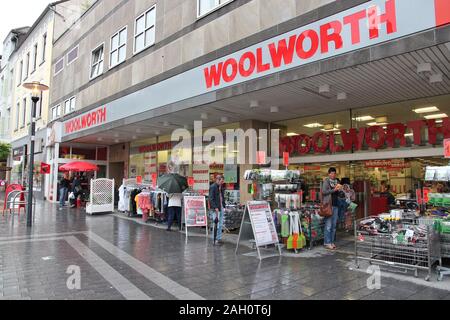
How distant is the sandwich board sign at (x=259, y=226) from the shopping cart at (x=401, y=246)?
1760 mm

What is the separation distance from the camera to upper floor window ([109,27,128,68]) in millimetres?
14453

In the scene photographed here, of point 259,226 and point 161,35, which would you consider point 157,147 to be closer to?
point 161,35

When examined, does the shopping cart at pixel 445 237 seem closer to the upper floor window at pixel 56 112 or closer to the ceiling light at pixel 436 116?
the ceiling light at pixel 436 116

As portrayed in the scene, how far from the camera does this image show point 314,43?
6883 mm

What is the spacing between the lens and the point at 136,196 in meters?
13.2

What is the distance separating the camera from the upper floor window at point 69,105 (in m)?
19.0

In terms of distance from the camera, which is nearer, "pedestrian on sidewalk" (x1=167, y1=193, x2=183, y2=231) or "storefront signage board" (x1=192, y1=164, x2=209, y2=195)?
"pedestrian on sidewalk" (x1=167, y1=193, x2=183, y2=231)

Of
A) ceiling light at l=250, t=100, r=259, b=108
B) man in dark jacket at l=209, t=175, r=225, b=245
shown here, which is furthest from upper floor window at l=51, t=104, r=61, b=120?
man in dark jacket at l=209, t=175, r=225, b=245

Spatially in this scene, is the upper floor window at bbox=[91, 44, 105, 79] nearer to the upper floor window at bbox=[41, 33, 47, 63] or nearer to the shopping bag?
the upper floor window at bbox=[41, 33, 47, 63]

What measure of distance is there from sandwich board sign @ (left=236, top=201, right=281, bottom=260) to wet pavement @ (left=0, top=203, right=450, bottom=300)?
1.21 ft

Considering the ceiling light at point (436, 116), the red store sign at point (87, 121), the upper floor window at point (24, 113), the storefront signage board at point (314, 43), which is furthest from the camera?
the upper floor window at point (24, 113)

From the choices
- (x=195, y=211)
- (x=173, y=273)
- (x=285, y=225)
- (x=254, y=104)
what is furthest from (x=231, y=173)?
(x=173, y=273)

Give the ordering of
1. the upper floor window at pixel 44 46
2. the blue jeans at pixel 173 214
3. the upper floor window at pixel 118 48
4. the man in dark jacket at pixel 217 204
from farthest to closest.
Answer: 1. the upper floor window at pixel 44 46
2. the upper floor window at pixel 118 48
3. the blue jeans at pixel 173 214
4. the man in dark jacket at pixel 217 204

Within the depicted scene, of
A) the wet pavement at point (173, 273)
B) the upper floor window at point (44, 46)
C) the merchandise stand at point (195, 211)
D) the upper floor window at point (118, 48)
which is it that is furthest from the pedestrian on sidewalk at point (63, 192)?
the upper floor window at point (44, 46)
